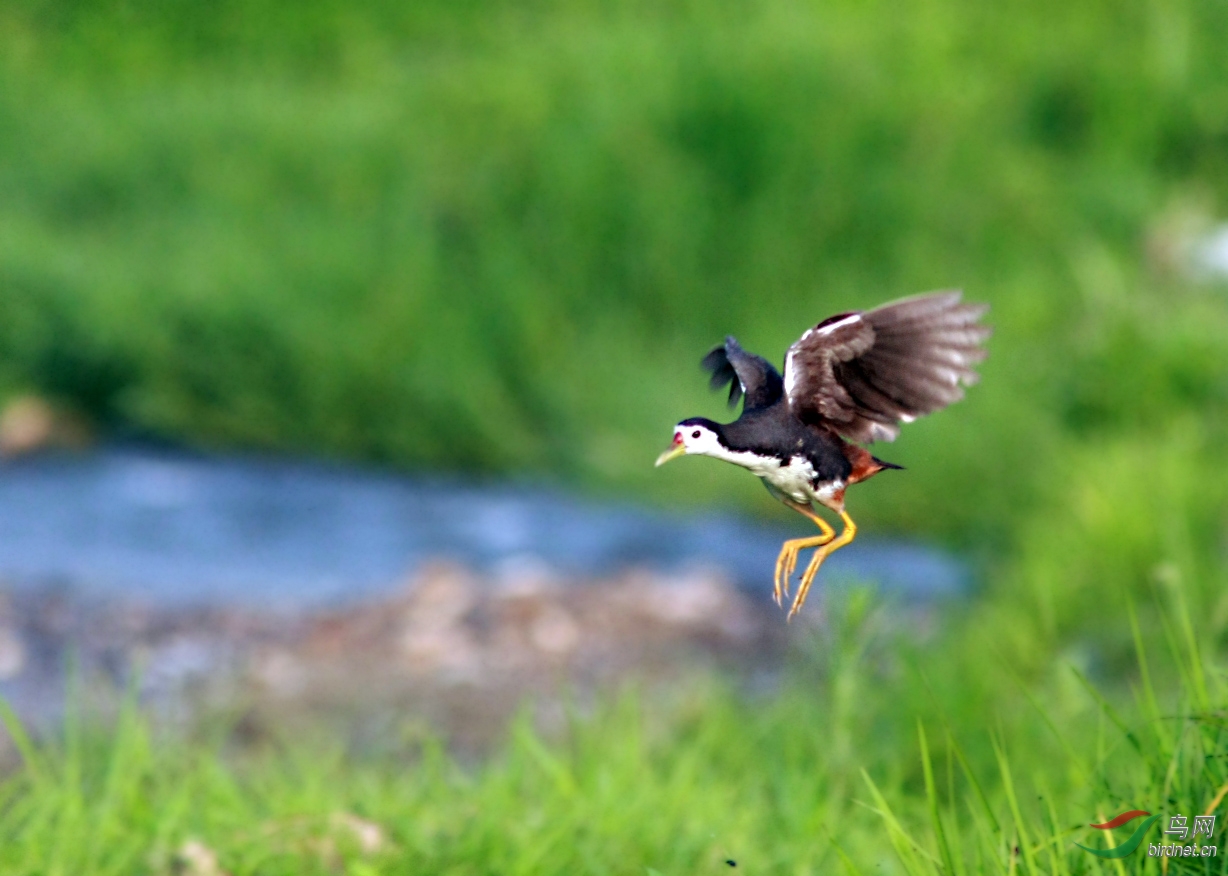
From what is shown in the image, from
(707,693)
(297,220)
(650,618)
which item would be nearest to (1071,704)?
(707,693)

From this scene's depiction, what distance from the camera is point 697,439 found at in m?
0.69

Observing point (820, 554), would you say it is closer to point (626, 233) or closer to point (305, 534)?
point (305, 534)

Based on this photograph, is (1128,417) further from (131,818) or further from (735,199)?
(131,818)

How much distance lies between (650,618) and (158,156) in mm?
5938

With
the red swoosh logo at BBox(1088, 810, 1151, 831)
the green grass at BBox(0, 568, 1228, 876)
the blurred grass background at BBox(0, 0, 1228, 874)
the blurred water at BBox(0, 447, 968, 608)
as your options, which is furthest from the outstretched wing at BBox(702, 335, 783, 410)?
the blurred water at BBox(0, 447, 968, 608)

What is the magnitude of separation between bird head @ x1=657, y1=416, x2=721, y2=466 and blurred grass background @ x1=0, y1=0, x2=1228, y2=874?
103 inches

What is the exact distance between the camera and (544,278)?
8789mm

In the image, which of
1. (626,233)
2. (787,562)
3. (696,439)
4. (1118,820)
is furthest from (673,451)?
(626,233)

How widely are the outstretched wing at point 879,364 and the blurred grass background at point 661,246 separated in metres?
2.56

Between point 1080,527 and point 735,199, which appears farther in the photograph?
point 735,199

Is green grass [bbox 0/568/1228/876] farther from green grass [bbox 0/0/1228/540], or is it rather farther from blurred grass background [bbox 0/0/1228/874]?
green grass [bbox 0/0/1228/540]

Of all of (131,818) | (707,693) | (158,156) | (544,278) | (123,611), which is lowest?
(123,611)

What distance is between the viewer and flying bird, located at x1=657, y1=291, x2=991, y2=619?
693 millimetres

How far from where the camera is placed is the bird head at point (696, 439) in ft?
2.25
